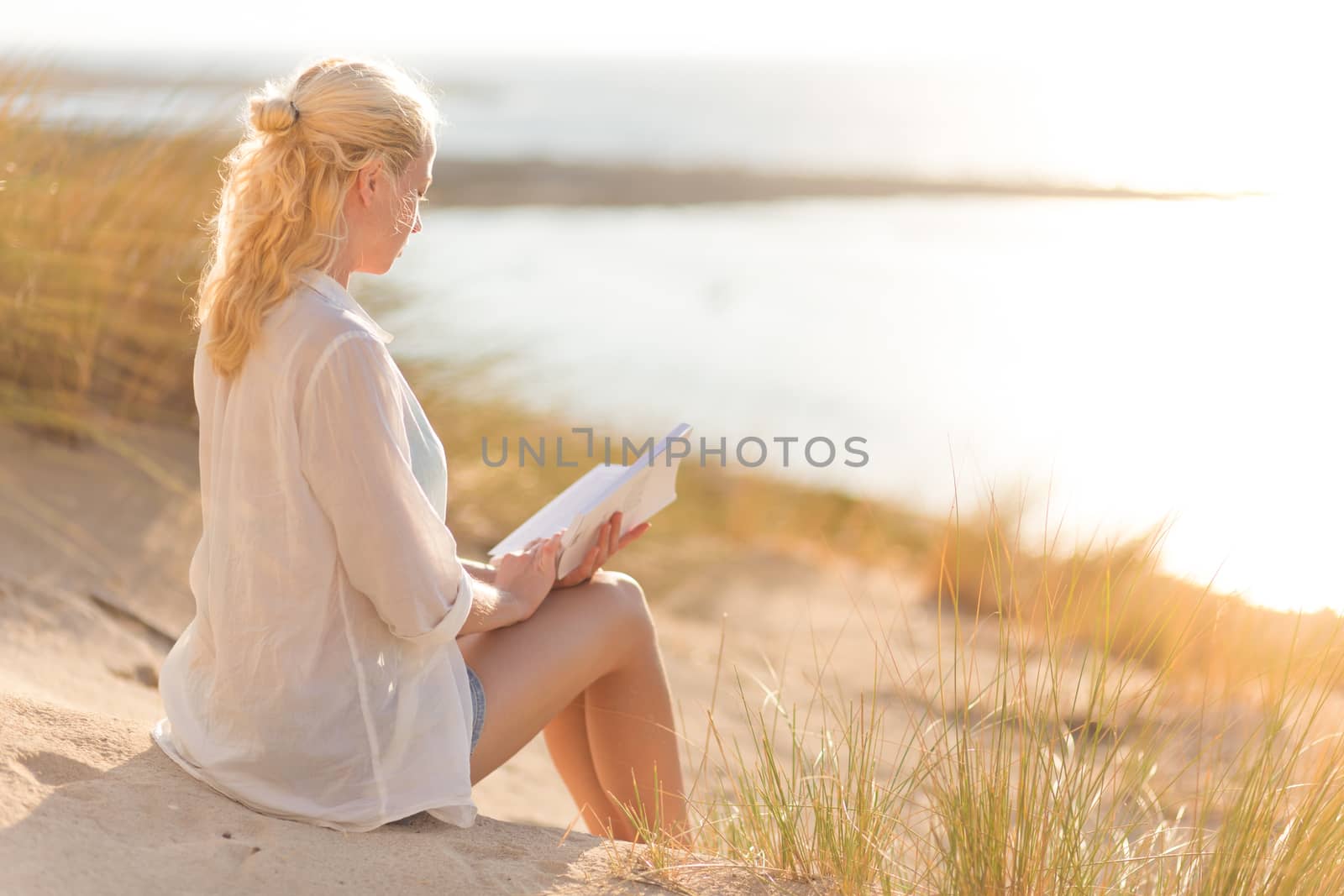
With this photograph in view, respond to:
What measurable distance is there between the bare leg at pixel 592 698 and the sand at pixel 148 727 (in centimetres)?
18

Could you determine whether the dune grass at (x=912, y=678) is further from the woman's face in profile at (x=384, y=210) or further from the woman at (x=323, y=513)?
the woman's face in profile at (x=384, y=210)

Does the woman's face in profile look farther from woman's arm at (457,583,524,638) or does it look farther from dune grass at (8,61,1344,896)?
Result: dune grass at (8,61,1344,896)

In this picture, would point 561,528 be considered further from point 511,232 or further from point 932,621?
point 511,232

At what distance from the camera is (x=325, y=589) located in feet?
6.03

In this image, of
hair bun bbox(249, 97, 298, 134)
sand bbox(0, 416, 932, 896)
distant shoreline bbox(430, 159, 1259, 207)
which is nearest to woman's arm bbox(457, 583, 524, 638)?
sand bbox(0, 416, 932, 896)

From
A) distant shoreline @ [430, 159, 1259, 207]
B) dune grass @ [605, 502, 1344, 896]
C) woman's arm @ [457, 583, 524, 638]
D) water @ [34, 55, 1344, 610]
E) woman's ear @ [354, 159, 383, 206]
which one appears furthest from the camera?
distant shoreline @ [430, 159, 1259, 207]

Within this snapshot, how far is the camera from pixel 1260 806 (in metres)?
1.76

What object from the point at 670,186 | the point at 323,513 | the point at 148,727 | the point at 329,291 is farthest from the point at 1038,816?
the point at 670,186

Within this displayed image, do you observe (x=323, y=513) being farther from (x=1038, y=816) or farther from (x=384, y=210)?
(x=1038, y=816)

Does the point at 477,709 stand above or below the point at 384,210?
below

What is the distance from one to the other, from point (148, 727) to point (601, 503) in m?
0.90

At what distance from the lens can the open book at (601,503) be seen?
2160 millimetres

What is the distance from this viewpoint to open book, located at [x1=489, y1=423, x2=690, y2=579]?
216 cm

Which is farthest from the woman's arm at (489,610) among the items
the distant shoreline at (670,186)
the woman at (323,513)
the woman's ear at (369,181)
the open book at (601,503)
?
the distant shoreline at (670,186)
